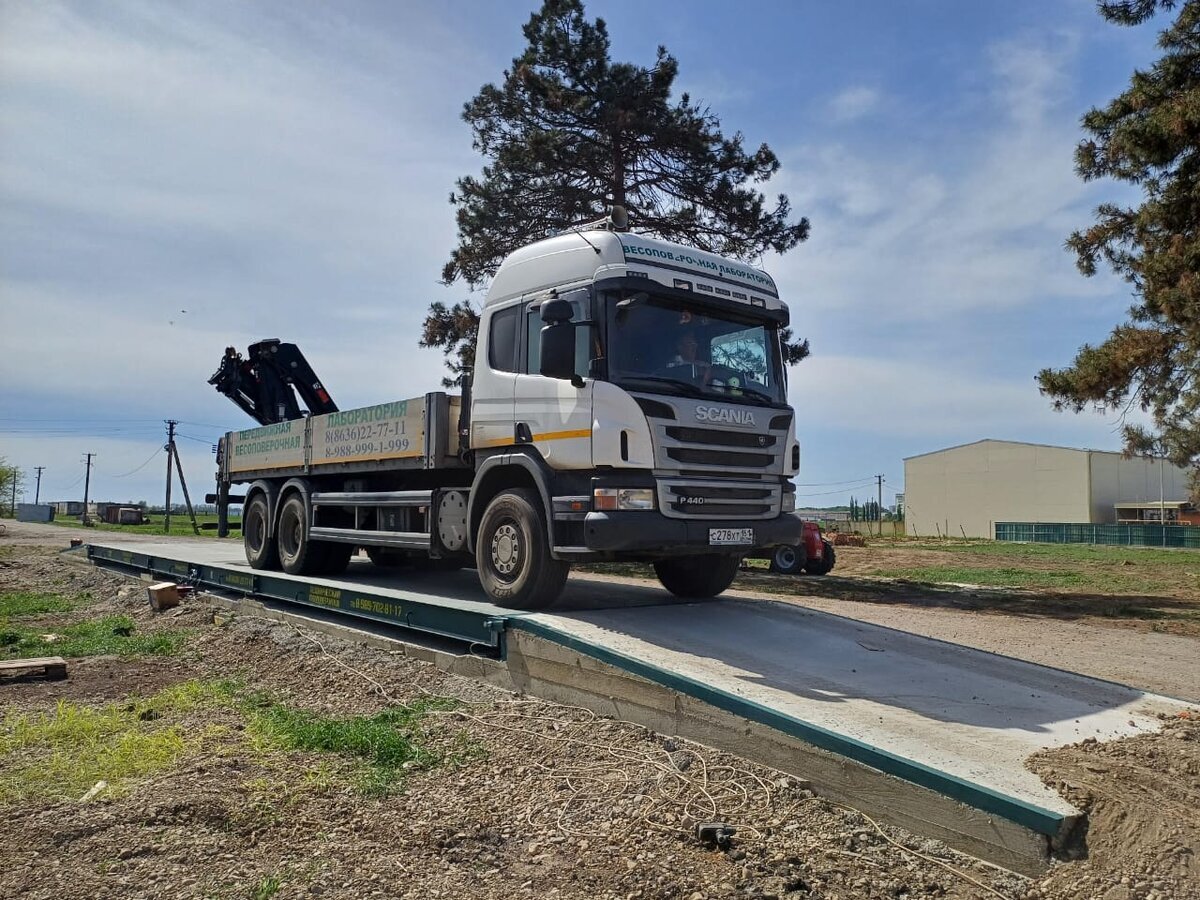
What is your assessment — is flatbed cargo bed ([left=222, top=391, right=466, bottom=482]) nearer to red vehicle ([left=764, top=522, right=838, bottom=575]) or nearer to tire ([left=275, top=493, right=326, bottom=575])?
Answer: tire ([left=275, top=493, right=326, bottom=575])

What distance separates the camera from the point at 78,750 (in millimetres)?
5324

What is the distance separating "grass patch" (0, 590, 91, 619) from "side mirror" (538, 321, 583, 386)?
912cm

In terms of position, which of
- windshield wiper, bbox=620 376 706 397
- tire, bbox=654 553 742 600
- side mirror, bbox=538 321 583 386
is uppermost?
side mirror, bbox=538 321 583 386

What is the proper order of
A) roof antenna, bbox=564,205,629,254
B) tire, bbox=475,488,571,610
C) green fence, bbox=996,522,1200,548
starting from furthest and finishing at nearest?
green fence, bbox=996,522,1200,548, roof antenna, bbox=564,205,629,254, tire, bbox=475,488,571,610

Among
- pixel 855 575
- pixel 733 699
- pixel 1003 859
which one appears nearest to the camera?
pixel 1003 859

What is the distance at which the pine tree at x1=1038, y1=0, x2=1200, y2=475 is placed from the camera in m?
11.9

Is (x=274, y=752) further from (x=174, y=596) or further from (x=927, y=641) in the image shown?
(x=174, y=596)

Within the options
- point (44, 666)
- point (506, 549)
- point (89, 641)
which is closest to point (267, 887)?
point (506, 549)

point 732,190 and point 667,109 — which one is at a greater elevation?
point 667,109

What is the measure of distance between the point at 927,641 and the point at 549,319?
393 centimetres

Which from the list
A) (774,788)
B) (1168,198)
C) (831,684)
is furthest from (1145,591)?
(774,788)

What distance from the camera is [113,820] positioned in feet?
13.5

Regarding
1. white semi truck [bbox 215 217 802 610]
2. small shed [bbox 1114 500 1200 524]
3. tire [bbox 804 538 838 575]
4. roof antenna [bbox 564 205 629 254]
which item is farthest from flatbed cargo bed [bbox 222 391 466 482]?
small shed [bbox 1114 500 1200 524]

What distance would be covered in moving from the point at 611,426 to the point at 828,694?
7.88ft
